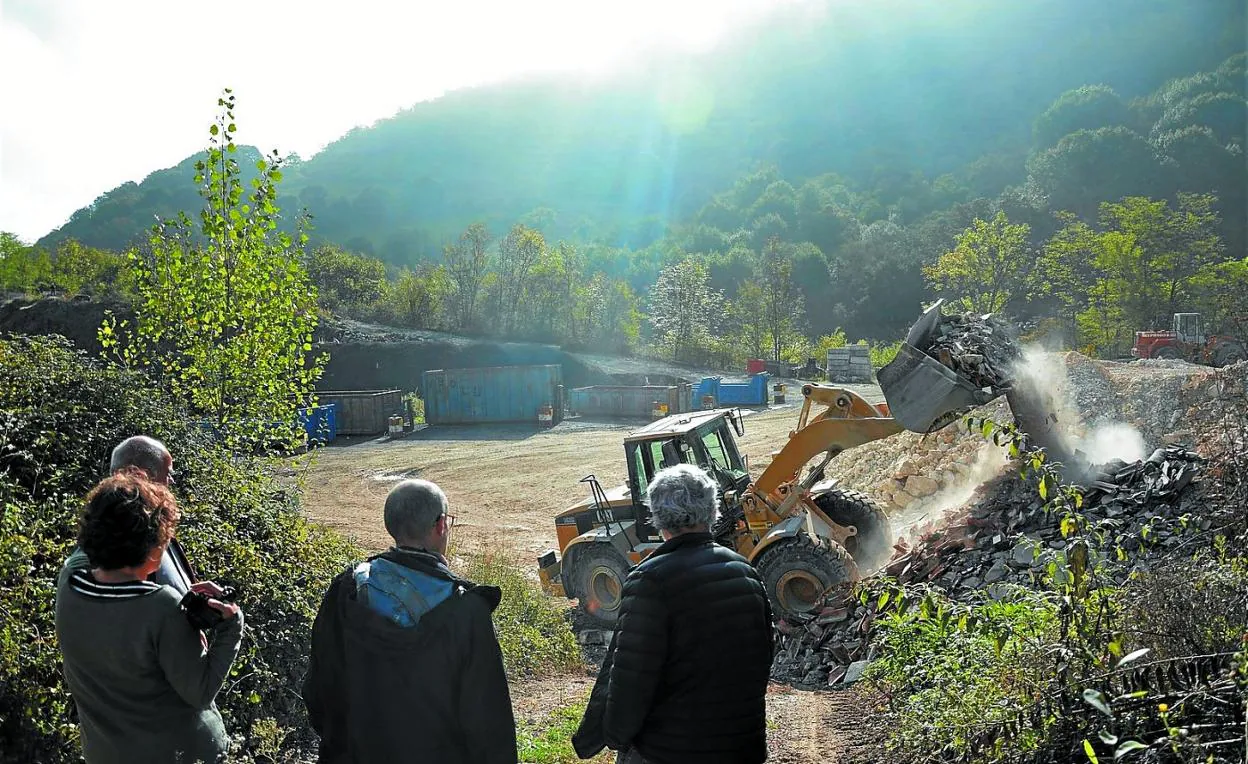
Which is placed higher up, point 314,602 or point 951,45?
point 951,45

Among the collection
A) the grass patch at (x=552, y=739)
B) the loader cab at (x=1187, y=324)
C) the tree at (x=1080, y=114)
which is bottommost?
the grass patch at (x=552, y=739)

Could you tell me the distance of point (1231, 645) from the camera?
361 centimetres

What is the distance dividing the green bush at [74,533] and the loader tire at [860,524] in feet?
18.3

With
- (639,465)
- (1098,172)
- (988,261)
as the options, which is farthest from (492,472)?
(1098,172)

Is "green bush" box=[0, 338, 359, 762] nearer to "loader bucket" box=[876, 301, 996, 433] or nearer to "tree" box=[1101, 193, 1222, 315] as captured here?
"loader bucket" box=[876, 301, 996, 433]

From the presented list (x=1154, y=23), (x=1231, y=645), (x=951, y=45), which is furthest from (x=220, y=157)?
(x=951, y=45)

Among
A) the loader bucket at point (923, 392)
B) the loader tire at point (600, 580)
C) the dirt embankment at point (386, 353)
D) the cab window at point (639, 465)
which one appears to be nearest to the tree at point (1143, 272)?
the dirt embankment at point (386, 353)

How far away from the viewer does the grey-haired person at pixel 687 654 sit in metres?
2.87

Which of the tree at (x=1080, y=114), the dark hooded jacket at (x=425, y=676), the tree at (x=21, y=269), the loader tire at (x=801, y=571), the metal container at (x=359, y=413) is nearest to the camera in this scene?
the dark hooded jacket at (x=425, y=676)

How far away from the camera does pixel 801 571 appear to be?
8.59 metres

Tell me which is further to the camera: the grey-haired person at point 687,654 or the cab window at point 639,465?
the cab window at point 639,465

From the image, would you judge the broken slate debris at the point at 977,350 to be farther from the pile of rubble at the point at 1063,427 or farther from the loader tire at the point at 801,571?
the loader tire at the point at 801,571

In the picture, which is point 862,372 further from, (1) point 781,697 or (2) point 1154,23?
(2) point 1154,23

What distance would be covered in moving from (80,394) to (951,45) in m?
181
